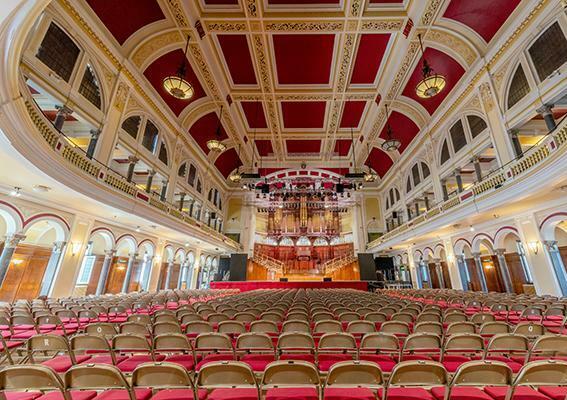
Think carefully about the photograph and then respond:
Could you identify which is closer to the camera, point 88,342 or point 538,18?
point 88,342

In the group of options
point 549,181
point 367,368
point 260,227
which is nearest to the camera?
point 367,368

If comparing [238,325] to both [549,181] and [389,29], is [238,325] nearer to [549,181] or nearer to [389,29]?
[549,181]

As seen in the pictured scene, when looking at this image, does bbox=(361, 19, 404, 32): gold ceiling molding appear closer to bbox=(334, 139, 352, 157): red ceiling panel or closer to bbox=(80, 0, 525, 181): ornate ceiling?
bbox=(80, 0, 525, 181): ornate ceiling

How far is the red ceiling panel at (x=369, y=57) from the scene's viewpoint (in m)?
9.62

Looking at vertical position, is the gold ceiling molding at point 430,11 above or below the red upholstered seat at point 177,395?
above

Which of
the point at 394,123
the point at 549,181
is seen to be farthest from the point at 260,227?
the point at 549,181

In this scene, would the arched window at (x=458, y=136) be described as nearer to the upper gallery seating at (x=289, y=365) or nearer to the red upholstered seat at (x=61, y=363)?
the upper gallery seating at (x=289, y=365)

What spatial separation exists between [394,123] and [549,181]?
909 cm

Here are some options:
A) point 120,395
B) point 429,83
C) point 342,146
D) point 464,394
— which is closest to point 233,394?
point 120,395

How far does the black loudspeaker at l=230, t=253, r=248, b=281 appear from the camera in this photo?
19.5m

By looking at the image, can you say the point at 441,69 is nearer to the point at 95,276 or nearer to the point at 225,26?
the point at 225,26

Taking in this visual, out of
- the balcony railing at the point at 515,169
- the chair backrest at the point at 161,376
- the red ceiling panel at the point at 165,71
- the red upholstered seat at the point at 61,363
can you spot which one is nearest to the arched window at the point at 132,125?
the red ceiling panel at the point at 165,71

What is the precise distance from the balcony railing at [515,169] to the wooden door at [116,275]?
1685 centimetres

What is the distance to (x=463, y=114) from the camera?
35.6 ft
